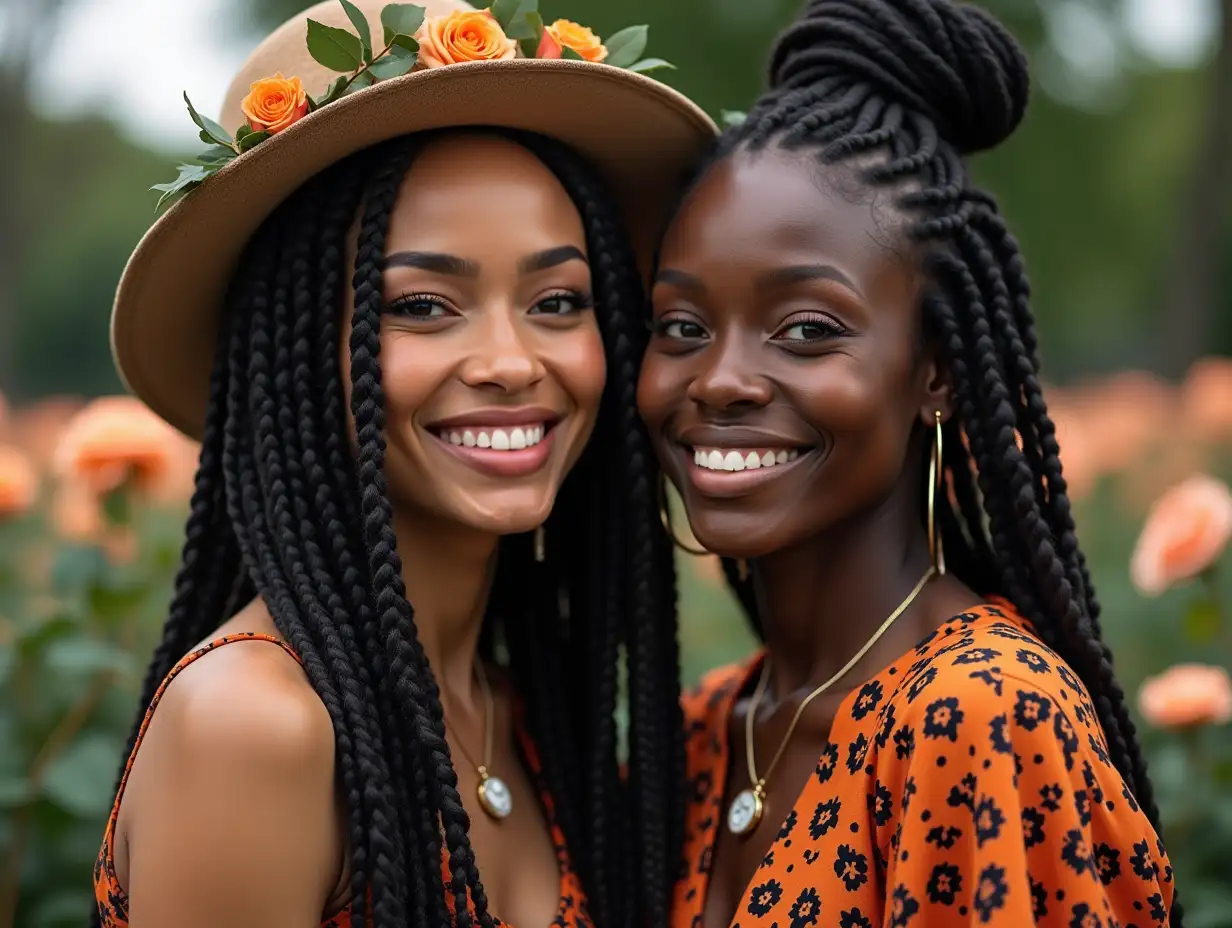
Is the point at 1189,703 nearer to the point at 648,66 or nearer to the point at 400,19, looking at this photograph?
the point at 648,66

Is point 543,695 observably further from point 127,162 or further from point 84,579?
point 127,162

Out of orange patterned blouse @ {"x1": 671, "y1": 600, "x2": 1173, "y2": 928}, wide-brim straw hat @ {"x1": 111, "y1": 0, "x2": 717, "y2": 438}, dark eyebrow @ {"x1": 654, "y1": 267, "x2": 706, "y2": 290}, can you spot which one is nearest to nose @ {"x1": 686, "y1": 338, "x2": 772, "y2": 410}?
dark eyebrow @ {"x1": 654, "y1": 267, "x2": 706, "y2": 290}

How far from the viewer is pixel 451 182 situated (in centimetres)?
275

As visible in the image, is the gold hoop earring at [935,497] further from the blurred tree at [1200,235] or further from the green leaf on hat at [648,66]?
the blurred tree at [1200,235]

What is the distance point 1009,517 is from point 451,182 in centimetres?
126

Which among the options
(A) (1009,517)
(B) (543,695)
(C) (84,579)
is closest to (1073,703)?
(A) (1009,517)

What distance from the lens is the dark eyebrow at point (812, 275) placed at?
2.68m

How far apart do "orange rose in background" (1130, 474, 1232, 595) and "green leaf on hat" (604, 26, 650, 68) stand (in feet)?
6.41

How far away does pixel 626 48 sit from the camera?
3.03 m

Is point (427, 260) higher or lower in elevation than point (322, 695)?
higher

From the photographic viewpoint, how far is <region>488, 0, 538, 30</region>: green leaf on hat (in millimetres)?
2787

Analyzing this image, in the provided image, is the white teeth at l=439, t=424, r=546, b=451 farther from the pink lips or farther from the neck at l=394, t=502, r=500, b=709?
the neck at l=394, t=502, r=500, b=709

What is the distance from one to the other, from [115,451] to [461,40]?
1.71 meters

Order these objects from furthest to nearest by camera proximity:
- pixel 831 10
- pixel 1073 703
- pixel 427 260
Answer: pixel 831 10 < pixel 427 260 < pixel 1073 703
